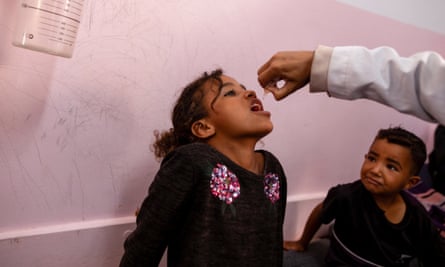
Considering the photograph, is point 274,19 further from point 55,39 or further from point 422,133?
point 422,133

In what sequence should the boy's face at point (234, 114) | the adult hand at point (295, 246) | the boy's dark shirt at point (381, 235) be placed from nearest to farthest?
the boy's face at point (234, 114)
the boy's dark shirt at point (381, 235)
the adult hand at point (295, 246)

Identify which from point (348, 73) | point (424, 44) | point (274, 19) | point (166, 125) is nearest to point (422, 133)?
point (424, 44)

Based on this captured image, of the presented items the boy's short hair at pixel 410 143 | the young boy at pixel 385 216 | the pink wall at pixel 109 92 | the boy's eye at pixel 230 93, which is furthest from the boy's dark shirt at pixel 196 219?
the boy's short hair at pixel 410 143

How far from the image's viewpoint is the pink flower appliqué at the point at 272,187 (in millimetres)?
857

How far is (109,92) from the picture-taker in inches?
37.2

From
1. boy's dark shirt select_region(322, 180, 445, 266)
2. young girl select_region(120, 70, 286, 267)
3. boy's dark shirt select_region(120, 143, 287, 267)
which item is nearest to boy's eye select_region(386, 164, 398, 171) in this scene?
boy's dark shirt select_region(322, 180, 445, 266)

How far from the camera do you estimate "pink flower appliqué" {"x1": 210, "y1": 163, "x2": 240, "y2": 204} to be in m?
0.77

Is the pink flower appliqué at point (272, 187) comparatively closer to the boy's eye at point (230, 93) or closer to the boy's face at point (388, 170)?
the boy's eye at point (230, 93)

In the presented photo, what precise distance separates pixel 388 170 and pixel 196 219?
0.78 metres

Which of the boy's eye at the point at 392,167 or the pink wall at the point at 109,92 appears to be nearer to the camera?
the pink wall at the point at 109,92

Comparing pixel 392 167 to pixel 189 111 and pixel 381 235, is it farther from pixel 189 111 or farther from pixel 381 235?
pixel 189 111

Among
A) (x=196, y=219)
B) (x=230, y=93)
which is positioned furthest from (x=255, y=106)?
(x=196, y=219)

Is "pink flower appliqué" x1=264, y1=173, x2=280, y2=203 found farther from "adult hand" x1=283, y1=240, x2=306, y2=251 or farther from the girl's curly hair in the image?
"adult hand" x1=283, y1=240, x2=306, y2=251

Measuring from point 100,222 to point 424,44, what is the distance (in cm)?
172
